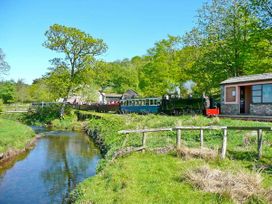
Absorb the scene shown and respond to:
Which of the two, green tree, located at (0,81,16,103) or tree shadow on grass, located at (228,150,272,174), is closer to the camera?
tree shadow on grass, located at (228,150,272,174)

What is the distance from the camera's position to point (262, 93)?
25984mm

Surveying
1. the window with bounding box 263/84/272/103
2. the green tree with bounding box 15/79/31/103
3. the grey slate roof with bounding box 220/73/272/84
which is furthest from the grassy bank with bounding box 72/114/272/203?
the green tree with bounding box 15/79/31/103

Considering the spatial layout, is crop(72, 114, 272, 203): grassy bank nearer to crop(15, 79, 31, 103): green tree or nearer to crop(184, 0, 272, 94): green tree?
crop(184, 0, 272, 94): green tree

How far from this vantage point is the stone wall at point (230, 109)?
28.4 meters

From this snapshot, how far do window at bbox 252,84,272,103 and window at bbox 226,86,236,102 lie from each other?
1.97 m

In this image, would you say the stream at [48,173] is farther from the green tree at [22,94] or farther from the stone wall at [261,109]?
the green tree at [22,94]

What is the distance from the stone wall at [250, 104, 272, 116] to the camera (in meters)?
25.3

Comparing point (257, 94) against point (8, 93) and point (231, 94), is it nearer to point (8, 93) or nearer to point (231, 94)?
point (231, 94)

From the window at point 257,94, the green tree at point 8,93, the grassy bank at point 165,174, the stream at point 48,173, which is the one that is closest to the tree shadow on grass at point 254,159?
the grassy bank at point 165,174

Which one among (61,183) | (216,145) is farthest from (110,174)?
(216,145)

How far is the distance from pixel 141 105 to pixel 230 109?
1529cm

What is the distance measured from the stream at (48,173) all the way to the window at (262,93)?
13.3 m

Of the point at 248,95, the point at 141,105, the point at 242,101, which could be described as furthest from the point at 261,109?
the point at 141,105

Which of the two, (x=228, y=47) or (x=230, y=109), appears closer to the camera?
(x=230, y=109)
